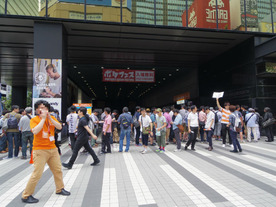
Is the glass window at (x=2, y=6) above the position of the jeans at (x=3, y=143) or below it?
above

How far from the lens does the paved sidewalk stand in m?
3.49

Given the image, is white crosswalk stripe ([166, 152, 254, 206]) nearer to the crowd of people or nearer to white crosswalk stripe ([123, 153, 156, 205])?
white crosswalk stripe ([123, 153, 156, 205])

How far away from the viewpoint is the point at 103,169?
5500 mm

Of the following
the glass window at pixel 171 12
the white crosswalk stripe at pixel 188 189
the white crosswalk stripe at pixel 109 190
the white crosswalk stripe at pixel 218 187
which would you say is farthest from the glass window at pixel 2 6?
the white crosswalk stripe at pixel 218 187

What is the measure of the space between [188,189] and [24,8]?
12.7m

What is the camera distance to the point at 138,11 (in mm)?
12469

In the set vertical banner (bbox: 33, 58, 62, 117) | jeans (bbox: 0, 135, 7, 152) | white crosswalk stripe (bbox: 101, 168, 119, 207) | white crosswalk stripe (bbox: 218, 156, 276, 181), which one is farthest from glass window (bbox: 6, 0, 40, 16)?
white crosswalk stripe (bbox: 218, 156, 276, 181)

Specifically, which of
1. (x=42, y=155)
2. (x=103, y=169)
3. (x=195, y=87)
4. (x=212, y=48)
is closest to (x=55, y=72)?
(x=103, y=169)

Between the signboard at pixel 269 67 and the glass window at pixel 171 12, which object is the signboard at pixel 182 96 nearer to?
the signboard at pixel 269 67

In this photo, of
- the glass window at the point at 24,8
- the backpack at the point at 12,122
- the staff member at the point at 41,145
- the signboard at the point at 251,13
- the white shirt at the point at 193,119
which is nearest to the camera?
the staff member at the point at 41,145

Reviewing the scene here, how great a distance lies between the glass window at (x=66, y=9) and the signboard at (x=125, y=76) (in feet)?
19.5

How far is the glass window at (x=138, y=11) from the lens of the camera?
11531 mm

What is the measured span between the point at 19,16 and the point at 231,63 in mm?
14907

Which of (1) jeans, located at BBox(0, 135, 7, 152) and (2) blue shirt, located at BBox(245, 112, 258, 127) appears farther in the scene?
(2) blue shirt, located at BBox(245, 112, 258, 127)
